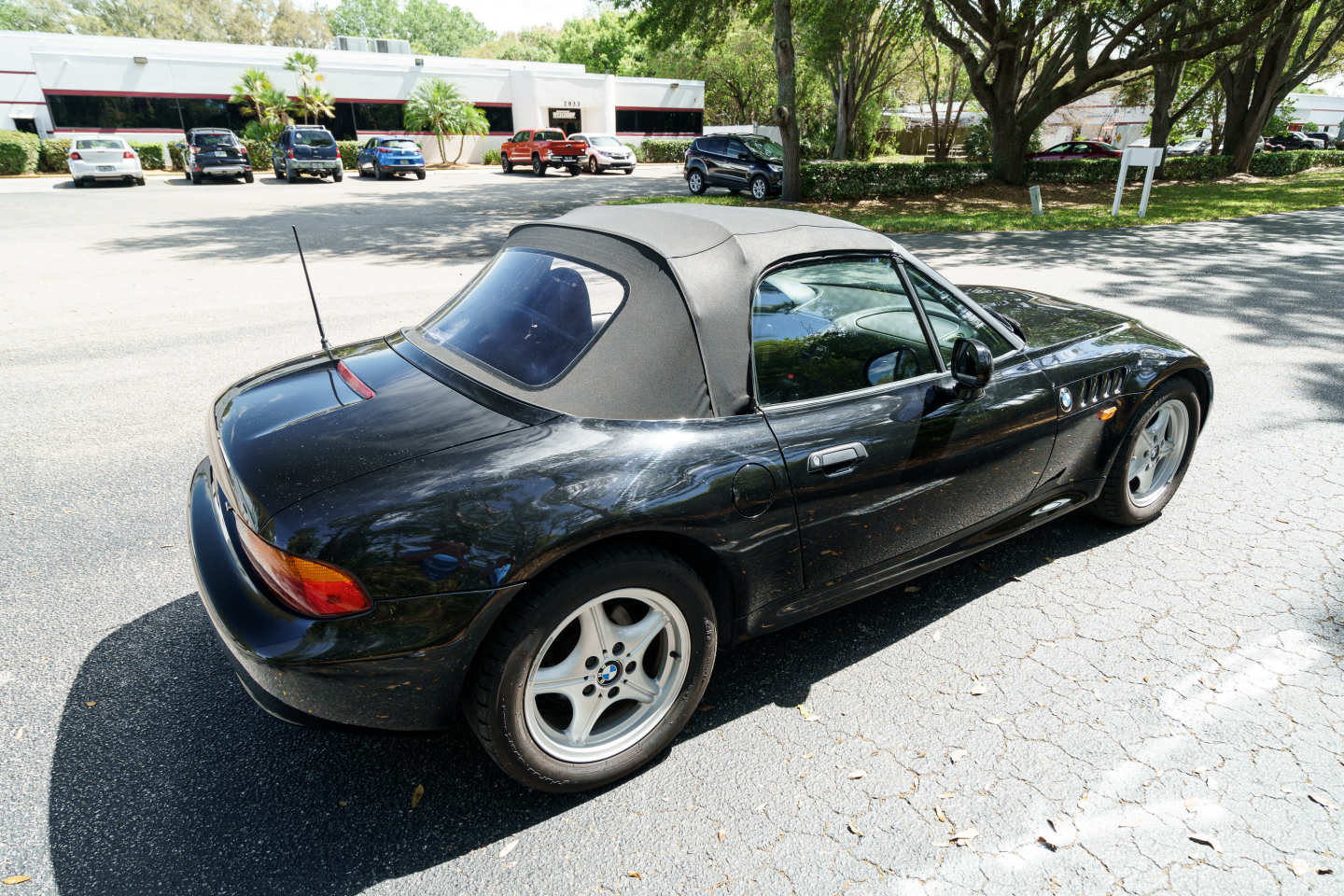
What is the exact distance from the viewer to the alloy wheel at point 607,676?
82.8 inches

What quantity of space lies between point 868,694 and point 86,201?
24131mm

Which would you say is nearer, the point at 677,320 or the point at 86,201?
the point at 677,320

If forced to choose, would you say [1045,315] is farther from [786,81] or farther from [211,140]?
[211,140]

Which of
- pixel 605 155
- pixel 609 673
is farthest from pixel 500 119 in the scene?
pixel 609 673

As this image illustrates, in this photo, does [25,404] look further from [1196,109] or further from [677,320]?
[1196,109]

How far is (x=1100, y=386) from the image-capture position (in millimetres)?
3178

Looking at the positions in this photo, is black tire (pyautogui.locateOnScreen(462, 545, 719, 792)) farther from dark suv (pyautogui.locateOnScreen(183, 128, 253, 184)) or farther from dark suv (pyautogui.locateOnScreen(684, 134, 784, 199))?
dark suv (pyautogui.locateOnScreen(183, 128, 253, 184))

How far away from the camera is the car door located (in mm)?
2412

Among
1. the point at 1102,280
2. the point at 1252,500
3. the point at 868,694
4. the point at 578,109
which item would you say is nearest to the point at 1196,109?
the point at 578,109

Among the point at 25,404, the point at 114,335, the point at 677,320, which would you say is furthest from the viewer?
the point at 114,335

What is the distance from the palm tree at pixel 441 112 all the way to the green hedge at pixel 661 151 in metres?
8.98

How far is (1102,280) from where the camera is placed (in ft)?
31.4

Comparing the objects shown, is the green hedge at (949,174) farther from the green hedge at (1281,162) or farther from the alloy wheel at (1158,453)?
the alloy wheel at (1158,453)

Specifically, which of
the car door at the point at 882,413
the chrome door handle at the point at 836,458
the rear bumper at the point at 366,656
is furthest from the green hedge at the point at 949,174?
the rear bumper at the point at 366,656
